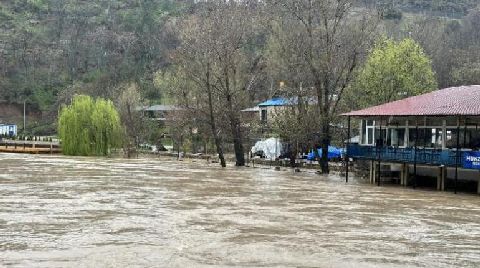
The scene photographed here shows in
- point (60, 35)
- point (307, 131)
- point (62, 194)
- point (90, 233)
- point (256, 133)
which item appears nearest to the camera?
point (90, 233)

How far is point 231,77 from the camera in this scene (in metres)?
51.8

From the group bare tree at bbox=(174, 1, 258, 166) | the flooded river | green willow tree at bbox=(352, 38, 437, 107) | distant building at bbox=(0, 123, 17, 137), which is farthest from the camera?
distant building at bbox=(0, 123, 17, 137)

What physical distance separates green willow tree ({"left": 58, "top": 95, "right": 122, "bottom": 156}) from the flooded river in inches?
1085

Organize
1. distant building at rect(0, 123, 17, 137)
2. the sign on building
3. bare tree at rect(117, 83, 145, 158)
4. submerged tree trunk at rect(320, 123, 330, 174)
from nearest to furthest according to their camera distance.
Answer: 1. the sign on building
2. submerged tree trunk at rect(320, 123, 330, 174)
3. bare tree at rect(117, 83, 145, 158)
4. distant building at rect(0, 123, 17, 137)

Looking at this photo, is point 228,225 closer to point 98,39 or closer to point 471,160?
point 471,160

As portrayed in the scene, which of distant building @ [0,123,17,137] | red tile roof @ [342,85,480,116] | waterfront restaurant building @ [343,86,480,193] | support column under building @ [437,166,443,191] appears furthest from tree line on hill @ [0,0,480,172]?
support column under building @ [437,166,443,191]

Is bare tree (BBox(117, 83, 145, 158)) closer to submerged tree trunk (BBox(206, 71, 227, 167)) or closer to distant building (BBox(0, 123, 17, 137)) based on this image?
submerged tree trunk (BBox(206, 71, 227, 167))

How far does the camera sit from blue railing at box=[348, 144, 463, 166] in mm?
30520

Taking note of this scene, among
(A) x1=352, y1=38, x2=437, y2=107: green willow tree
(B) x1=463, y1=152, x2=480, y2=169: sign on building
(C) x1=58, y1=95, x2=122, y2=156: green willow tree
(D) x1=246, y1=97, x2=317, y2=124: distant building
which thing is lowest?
(B) x1=463, y1=152, x2=480, y2=169: sign on building

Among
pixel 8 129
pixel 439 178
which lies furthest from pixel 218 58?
pixel 8 129

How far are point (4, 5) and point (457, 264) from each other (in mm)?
136481

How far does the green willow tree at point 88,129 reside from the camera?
5962cm

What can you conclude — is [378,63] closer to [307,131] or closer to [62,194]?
[307,131]

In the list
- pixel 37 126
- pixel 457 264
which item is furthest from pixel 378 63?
pixel 37 126
